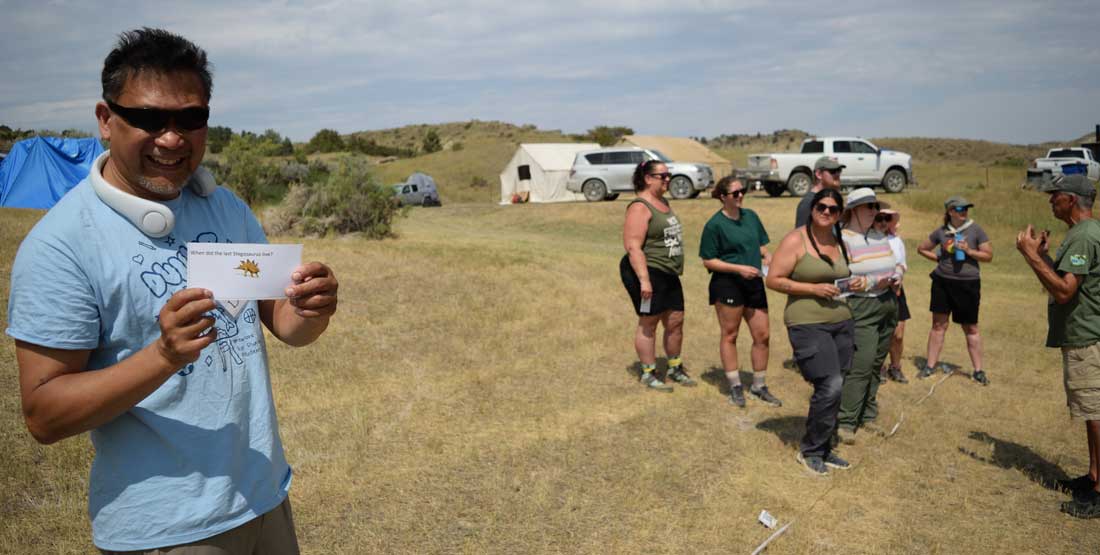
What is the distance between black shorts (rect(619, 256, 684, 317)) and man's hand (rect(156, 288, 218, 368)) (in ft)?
16.5

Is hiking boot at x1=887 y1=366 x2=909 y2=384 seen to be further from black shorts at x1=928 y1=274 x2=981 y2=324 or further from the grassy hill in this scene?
the grassy hill

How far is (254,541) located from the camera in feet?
6.59

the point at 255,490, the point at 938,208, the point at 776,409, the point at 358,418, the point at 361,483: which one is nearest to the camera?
the point at 255,490

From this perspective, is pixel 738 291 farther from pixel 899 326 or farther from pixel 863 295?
pixel 899 326

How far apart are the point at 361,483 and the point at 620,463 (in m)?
1.74

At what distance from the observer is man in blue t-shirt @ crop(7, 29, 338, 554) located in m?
1.57

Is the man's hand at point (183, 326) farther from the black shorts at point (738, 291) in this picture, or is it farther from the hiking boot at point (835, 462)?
the black shorts at point (738, 291)

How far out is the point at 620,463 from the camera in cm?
514

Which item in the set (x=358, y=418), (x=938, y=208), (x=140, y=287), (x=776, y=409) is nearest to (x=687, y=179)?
(x=938, y=208)

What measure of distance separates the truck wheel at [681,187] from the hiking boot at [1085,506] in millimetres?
18057

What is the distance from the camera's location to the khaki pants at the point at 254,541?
5.96 ft

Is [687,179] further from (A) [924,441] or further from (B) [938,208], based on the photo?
(A) [924,441]

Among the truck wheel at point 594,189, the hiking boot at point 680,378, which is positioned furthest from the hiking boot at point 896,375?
the truck wheel at point 594,189

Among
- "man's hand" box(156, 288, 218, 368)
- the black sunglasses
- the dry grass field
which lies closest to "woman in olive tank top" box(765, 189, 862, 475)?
the dry grass field
